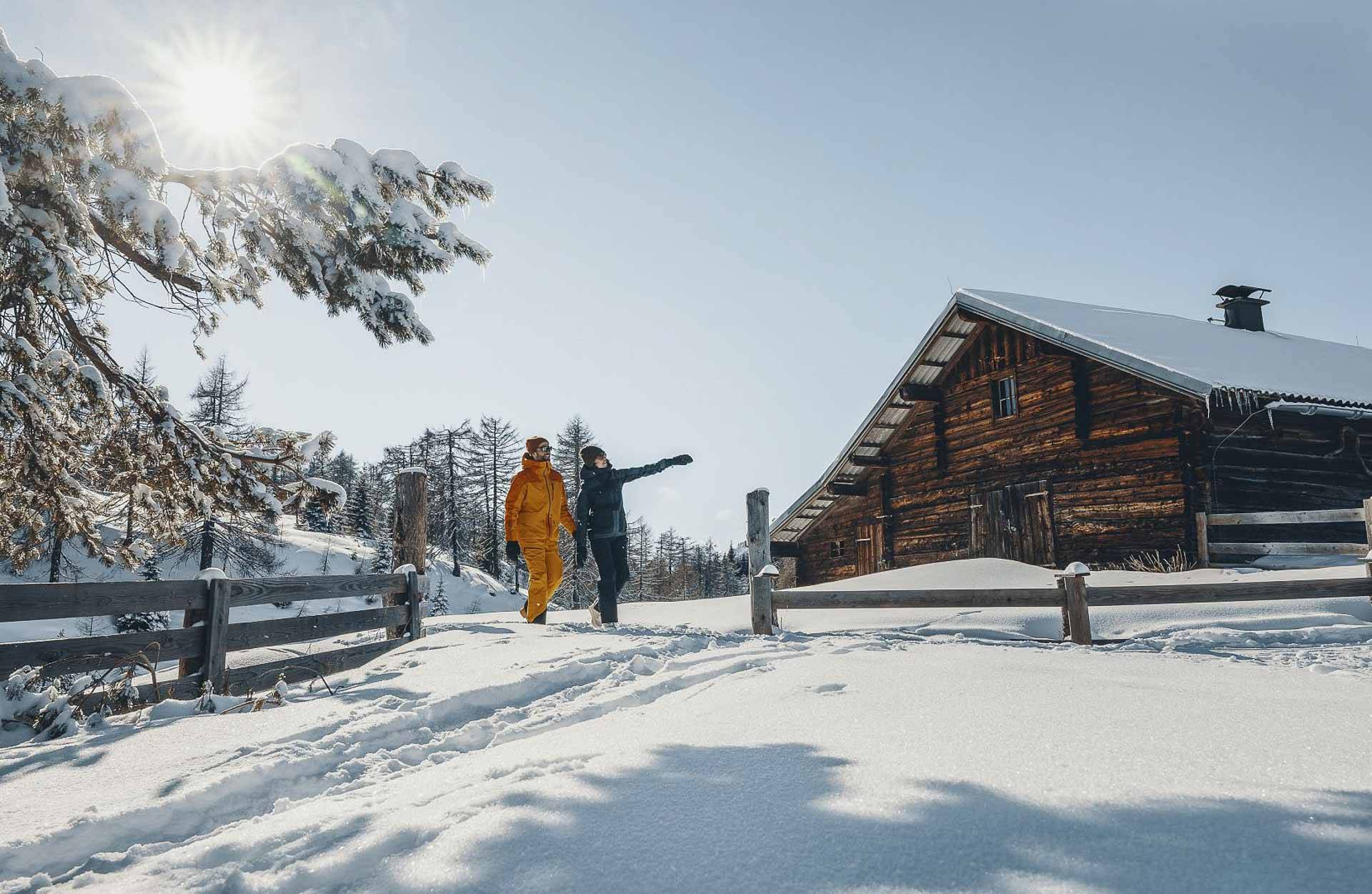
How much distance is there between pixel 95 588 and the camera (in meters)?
4.31

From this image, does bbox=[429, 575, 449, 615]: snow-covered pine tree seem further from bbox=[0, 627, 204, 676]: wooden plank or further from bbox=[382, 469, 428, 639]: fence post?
bbox=[0, 627, 204, 676]: wooden plank

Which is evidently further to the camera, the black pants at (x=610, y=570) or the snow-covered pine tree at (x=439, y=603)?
the snow-covered pine tree at (x=439, y=603)

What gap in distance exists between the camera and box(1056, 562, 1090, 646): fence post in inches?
Answer: 249

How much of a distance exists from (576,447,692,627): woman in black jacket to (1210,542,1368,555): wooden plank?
825 cm

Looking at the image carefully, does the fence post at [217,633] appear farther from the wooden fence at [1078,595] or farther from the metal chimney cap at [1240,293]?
the metal chimney cap at [1240,293]

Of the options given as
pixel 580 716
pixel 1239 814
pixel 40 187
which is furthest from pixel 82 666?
pixel 1239 814

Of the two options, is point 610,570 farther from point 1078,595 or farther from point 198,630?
point 1078,595

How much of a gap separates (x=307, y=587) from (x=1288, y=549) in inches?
469

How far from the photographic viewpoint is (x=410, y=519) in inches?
335

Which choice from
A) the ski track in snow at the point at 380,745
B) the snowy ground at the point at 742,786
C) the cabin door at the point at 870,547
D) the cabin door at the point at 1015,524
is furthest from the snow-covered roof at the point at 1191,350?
the ski track in snow at the point at 380,745

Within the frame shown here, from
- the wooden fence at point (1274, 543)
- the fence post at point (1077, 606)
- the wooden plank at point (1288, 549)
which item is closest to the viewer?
the fence post at point (1077, 606)

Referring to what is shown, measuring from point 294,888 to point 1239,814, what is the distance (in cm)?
244

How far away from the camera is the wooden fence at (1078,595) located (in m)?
6.27

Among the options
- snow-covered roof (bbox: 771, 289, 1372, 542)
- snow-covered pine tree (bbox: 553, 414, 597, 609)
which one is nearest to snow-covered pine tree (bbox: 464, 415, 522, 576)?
snow-covered pine tree (bbox: 553, 414, 597, 609)
